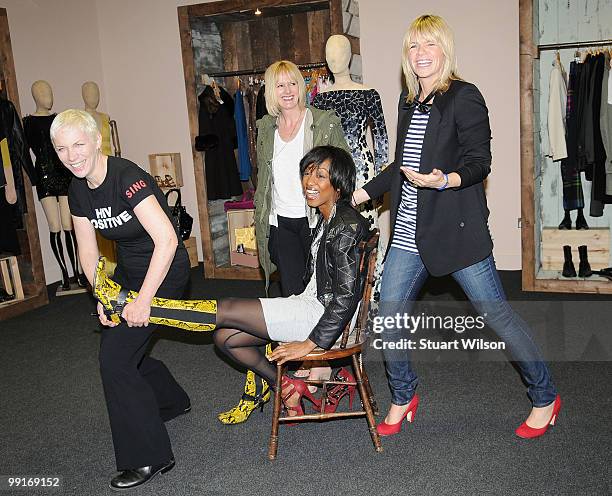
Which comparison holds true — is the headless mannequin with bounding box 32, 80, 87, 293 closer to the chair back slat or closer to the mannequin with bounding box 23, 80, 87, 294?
the mannequin with bounding box 23, 80, 87, 294

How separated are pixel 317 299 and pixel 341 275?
18 cm

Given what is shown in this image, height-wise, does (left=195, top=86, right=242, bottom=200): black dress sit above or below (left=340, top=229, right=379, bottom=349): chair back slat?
above

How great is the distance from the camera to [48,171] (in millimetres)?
5453

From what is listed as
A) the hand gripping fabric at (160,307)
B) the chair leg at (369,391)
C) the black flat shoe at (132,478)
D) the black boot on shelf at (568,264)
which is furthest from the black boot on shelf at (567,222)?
the black flat shoe at (132,478)

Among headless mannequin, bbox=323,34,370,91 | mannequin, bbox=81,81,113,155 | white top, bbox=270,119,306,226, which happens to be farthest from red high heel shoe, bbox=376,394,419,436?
mannequin, bbox=81,81,113,155

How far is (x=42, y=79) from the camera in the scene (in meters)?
6.05

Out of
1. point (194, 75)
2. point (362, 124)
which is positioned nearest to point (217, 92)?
point (194, 75)

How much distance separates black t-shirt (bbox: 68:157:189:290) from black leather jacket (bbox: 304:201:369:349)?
549 millimetres

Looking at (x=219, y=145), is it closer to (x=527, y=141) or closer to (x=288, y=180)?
(x=527, y=141)

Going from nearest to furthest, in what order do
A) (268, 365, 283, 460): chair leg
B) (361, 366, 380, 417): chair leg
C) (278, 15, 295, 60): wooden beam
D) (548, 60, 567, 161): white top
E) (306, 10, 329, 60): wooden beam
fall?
(268, 365, 283, 460): chair leg
(361, 366, 380, 417): chair leg
(548, 60, 567, 161): white top
(306, 10, 329, 60): wooden beam
(278, 15, 295, 60): wooden beam

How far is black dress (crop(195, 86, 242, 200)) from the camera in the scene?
5.66m

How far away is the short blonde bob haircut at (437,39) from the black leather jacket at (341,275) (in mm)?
578

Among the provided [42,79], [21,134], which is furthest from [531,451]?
[42,79]

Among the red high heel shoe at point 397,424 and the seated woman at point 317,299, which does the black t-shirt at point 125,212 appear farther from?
the red high heel shoe at point 397,424
